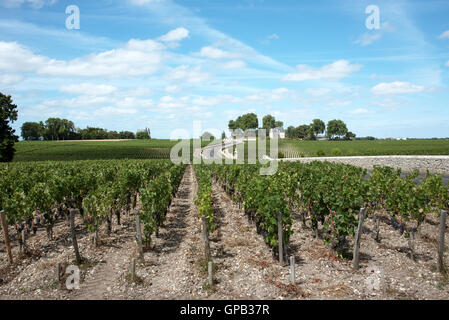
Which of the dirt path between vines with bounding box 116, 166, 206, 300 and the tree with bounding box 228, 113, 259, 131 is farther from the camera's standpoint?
the tree with bounding box 228, 113, 259, 131

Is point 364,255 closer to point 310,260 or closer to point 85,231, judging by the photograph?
point 310,260

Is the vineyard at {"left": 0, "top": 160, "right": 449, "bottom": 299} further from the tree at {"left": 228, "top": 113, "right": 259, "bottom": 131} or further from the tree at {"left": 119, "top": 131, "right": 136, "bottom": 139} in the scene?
the tree at {"left": 119, "top": 131, "right": 136, "bottom": 139}

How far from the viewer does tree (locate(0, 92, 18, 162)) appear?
A: 142 ft

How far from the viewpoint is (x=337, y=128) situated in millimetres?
126625

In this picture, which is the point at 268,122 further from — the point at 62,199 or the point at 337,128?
the point at 62,199

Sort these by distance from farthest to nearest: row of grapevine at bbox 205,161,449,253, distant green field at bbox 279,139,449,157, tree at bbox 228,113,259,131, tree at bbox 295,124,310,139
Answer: tree at bbox 295,124,310,139, tree at bbox 228,113,259,131, distant green field at bbox 279,139,449,157, row of grapevine at bbox 205,161,449,253

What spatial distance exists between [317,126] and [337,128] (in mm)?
8782

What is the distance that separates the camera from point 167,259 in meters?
8.04

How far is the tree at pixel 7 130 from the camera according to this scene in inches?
1708

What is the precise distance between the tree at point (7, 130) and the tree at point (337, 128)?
116484 millimetres

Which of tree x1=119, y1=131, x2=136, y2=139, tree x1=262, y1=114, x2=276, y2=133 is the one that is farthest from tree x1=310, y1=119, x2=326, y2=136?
tree x1=119, y1=131, x2=136, y2=139

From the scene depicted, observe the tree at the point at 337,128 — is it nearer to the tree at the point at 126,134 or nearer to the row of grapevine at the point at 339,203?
the tree at the point at 126,134

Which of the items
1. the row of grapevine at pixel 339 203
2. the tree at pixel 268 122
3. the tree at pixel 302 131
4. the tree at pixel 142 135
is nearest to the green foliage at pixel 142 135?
the tree at pixel 142 135

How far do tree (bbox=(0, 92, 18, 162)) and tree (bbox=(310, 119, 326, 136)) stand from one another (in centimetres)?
11306
